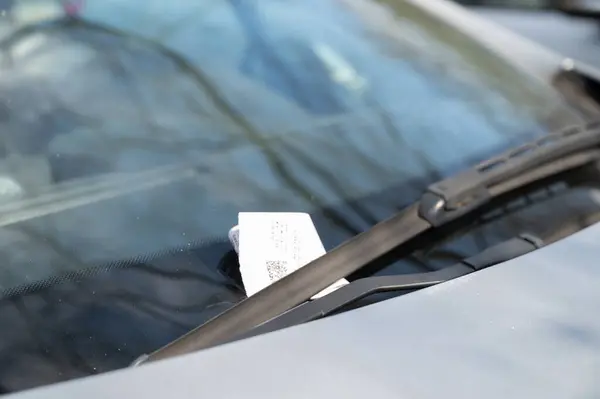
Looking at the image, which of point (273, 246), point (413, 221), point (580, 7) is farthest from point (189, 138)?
point (580, 7)

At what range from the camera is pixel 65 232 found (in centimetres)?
99

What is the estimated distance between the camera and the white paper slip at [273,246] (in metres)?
0.98

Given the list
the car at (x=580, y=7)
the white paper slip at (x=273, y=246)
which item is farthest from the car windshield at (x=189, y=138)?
the car at (x=580, y=7)

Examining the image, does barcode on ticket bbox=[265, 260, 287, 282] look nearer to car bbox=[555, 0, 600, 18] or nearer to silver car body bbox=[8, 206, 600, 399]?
silver car body bbox=[8, 206, 600, 399]

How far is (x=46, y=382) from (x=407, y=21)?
45.7 inches

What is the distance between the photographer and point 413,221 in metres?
1.12

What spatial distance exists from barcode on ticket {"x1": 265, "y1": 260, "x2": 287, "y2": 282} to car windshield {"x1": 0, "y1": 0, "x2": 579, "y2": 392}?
0.16 feet

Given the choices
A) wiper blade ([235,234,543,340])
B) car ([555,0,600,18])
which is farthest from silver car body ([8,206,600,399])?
car ([555,0,600,18])

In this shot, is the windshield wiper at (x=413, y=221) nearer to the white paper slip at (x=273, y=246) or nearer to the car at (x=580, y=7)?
the white paper slip at (x=273, y=246)

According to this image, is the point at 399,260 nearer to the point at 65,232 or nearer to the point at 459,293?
the point at 459,293

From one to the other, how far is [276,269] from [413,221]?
0.25 metres

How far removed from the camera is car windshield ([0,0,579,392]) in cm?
94

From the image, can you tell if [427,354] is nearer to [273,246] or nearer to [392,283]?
[392,283]

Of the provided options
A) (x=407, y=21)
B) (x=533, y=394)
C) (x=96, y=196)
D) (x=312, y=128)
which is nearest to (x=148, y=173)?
(x=96, y=196)
